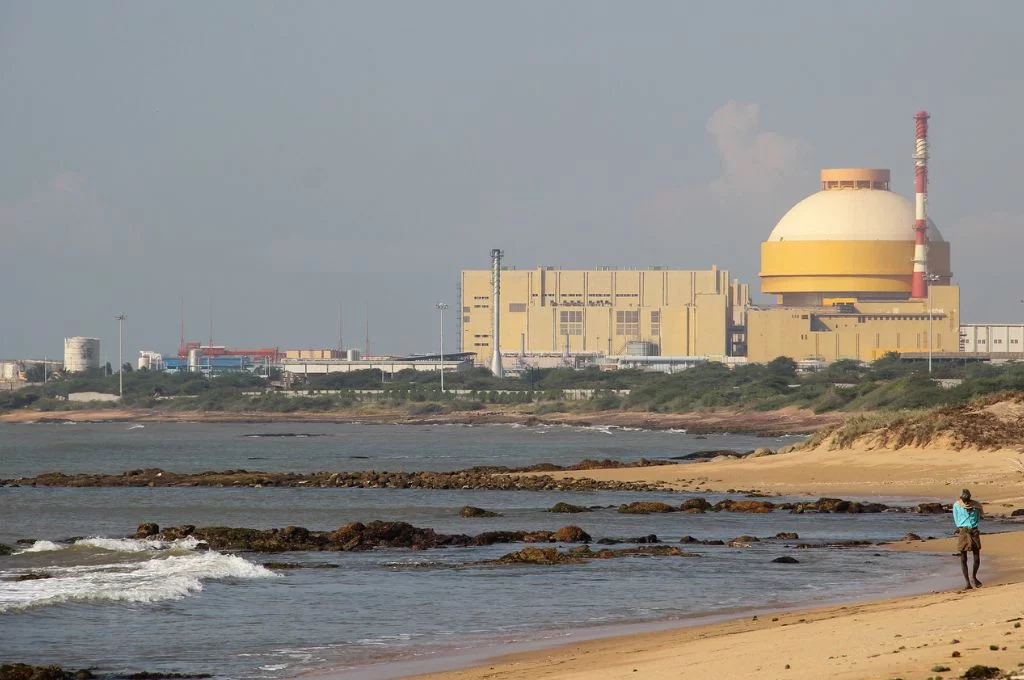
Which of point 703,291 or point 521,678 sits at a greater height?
point 703,291

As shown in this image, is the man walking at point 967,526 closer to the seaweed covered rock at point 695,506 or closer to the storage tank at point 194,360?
the seaweed covered rock at point 695,506

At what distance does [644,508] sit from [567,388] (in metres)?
84.9

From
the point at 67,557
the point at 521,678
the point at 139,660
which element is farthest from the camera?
the point at 67,557

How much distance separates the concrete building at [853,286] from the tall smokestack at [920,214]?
481mm

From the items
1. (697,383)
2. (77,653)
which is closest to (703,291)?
(697,383)

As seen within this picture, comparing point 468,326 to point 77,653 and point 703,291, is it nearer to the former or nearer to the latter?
point 703,291

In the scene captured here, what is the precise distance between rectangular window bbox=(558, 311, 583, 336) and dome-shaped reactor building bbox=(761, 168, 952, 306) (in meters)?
19.2

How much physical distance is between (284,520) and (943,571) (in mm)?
17568

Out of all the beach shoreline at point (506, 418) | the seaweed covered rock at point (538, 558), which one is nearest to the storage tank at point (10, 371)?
the beach shoreline at point (506, 418)

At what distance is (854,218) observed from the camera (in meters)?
130

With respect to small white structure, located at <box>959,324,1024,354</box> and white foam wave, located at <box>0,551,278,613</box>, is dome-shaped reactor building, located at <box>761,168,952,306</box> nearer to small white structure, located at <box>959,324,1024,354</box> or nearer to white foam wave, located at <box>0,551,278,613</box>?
small white structure, located at <box>959,324,1024,354</box>

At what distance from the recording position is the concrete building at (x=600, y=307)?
143375 millimetres

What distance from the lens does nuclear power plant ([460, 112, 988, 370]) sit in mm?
128875

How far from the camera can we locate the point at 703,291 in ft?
477
